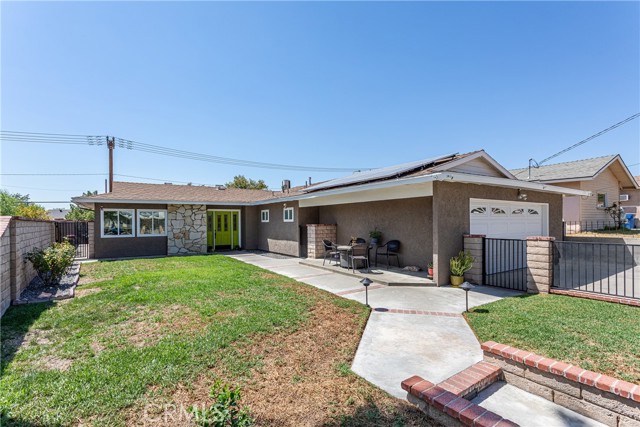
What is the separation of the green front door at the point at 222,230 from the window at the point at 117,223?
3.74m

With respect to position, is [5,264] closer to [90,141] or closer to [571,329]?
[571,329]

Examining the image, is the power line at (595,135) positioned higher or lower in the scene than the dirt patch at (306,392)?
higher

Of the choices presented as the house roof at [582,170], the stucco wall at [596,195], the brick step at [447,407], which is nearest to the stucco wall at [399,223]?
the brick step at [447,407]

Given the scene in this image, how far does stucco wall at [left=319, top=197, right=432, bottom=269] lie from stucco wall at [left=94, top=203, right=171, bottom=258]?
9413mm

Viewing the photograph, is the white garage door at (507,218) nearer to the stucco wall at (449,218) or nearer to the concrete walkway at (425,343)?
the stucco wall at (449,218)

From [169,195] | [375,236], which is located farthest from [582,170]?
[169,195]

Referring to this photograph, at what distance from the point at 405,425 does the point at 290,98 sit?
15365mm

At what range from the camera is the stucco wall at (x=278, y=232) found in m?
13.8

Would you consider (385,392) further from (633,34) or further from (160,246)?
(633,34)

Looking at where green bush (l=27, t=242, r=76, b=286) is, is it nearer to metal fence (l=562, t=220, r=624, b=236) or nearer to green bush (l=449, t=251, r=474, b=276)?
green bush (l=449, t=251, r=474, b=276)

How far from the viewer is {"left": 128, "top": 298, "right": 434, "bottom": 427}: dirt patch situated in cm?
254

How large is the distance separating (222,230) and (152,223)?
357 centimetres

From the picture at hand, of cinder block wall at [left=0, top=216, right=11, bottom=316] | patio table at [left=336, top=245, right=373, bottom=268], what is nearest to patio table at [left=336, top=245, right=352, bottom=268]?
patio table at [left=336, top=245, right=373, bottom=268]

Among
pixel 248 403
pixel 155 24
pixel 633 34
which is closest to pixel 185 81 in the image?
pixel 155 24
